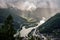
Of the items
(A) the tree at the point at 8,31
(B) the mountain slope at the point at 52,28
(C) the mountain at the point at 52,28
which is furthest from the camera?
(B) the mountain slope at the point at 52,28

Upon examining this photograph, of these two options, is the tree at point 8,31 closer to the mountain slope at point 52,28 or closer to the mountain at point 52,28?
the mountain at point 52,28

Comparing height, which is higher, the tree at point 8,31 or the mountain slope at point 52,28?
the mountain slope at point 52,28

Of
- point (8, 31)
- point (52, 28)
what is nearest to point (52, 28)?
point (52, 28)

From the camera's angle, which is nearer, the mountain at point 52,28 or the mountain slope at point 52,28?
the mountain at point 52,28

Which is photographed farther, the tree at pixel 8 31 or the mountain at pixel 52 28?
the mountain at pixel 52 28

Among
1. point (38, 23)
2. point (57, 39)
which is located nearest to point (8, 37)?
point (57, 39)

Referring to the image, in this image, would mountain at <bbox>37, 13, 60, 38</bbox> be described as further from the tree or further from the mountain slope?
the tree

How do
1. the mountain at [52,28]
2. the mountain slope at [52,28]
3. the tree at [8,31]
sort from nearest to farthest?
the tree at [8,31], the mountain at [52,28], the mountain slope at [52,28]

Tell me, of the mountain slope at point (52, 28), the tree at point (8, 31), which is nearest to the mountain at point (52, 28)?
the mountain slope at point (52, 28)

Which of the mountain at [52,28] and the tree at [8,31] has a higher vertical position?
the mountain at [52,28]

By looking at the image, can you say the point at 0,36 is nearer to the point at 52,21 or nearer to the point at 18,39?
the point at 18,39

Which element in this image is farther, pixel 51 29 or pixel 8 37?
pixel 51 29
